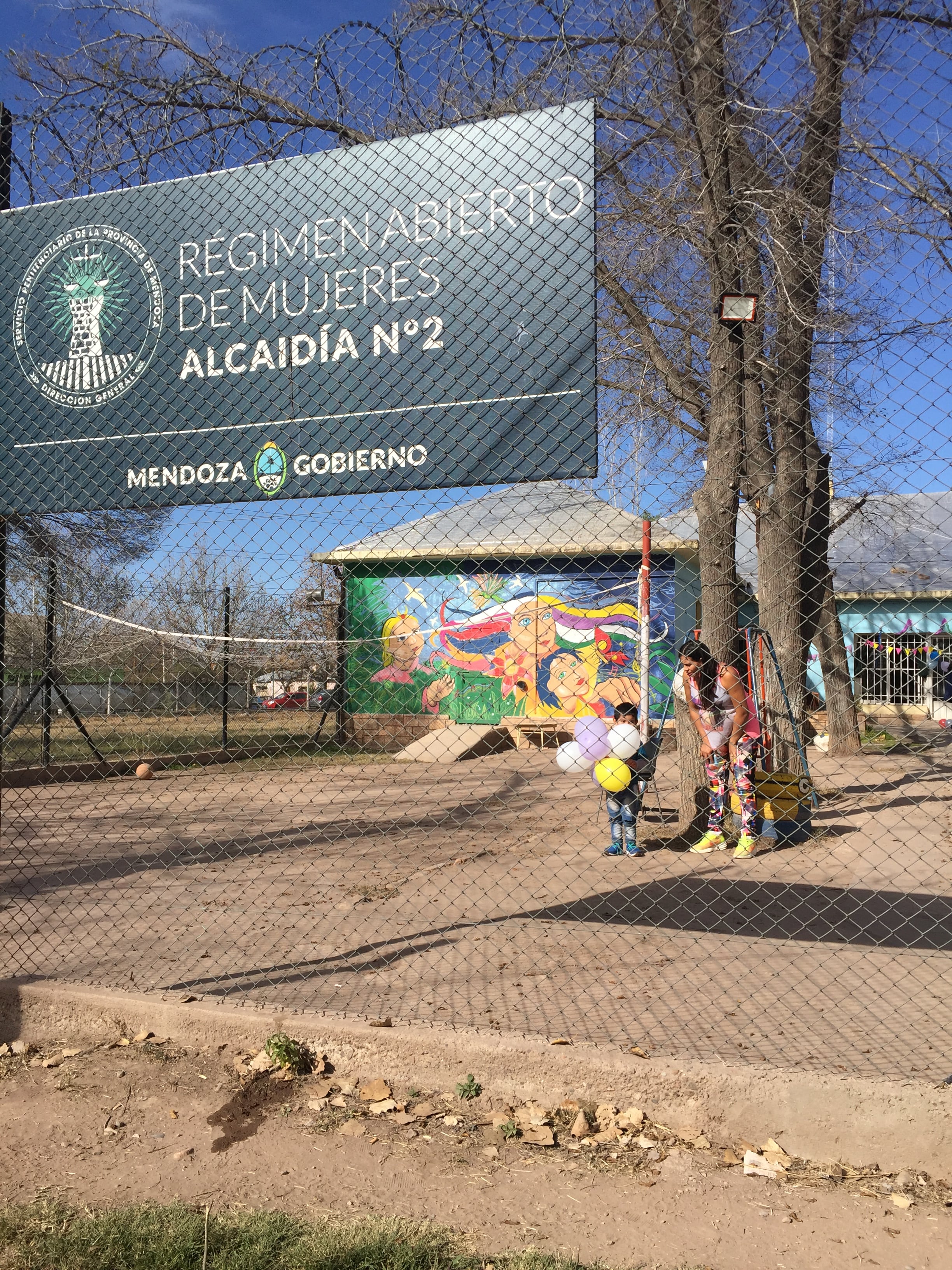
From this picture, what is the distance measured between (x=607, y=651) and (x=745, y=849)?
10441 millimetres

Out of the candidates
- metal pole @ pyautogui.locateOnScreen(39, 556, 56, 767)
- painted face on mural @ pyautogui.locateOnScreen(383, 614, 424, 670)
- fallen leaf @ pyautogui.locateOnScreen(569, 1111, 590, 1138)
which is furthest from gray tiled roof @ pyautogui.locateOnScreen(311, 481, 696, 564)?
fallen leaf @ pyautogui.locateOnScreen(569, 1111, 590, 1138)

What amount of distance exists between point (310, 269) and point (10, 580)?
11826 millimetres

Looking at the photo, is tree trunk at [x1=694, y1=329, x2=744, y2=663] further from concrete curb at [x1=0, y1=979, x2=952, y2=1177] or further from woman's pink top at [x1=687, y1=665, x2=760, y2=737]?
concrete curb at [x1=0, y1=979, x2=952, y2=1177]

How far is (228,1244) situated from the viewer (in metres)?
2.46

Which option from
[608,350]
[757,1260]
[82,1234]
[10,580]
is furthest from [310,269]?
[10,580]

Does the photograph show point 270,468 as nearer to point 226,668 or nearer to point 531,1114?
point 531,1114

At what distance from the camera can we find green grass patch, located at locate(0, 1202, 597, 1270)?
2.38m

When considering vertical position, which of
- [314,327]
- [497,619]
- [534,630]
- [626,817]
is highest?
[314,327]

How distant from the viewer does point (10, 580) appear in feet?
46.6

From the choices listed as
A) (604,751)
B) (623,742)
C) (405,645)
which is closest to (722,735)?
(623,742)

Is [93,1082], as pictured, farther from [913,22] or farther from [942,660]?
[942,660]

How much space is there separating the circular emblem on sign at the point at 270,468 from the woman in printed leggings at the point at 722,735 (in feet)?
13.9

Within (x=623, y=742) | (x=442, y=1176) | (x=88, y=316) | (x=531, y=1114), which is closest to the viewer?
(x=442, y=1176)

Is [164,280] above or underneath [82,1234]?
above
